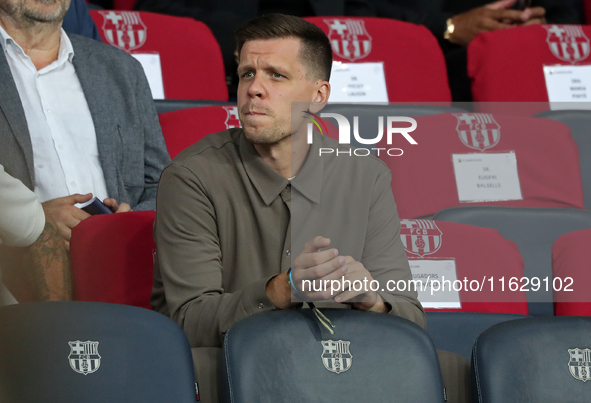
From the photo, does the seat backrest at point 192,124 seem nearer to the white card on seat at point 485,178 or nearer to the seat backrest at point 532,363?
the white card on seat at point 485,178

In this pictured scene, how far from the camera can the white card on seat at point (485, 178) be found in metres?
1.30

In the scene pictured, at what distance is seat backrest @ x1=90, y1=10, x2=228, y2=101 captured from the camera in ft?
5.31

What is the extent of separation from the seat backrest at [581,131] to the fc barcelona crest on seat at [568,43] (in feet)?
0.92

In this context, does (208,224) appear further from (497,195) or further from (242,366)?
(497,195)

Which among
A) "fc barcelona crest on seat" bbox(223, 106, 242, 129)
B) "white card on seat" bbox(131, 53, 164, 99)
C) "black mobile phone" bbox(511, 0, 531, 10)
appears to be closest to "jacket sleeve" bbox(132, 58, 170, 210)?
"fc barcelona crest on seat" bbox(223, 106, 242, 129)

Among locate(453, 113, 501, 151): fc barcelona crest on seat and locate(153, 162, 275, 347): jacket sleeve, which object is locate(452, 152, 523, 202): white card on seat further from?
locate(153, 162, 275, 347): jacket sleeve

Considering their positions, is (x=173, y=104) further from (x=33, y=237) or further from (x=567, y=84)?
(x=567, y=84)

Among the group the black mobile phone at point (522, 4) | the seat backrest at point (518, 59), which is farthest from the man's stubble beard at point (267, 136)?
the black mobile phone at point (522, 4)

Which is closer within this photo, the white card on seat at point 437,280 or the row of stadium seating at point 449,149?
the white card on seat at point 437,280

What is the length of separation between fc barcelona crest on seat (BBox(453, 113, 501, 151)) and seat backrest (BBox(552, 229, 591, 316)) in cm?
26

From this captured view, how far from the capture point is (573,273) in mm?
1101

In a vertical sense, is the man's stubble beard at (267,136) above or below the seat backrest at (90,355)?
above

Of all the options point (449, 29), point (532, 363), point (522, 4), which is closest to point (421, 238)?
point (532, 363)

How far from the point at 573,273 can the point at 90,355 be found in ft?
2.53
